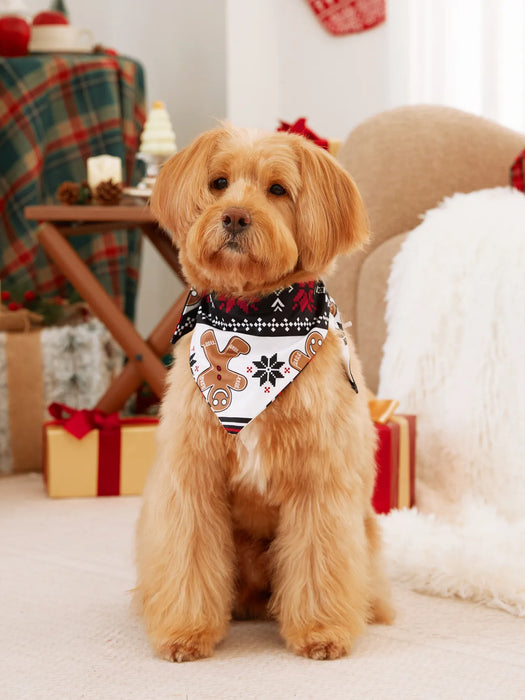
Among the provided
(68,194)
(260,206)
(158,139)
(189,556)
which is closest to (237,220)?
(260,206)

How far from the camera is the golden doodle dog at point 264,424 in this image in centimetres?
120

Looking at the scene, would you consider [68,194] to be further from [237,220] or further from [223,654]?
[223,654]

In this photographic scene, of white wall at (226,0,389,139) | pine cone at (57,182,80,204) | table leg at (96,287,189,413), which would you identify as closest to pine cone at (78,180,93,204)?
pine cone at (57,182,80,204)

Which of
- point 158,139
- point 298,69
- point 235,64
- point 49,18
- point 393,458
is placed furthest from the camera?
point 298,69

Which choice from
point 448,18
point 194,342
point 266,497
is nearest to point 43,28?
point 448,18

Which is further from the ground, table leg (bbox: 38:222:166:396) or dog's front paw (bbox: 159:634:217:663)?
table leg (bbox: 38:222:166:396)

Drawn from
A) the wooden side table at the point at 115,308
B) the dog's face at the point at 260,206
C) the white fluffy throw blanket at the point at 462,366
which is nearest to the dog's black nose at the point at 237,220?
the dog's face at the point at 260,206

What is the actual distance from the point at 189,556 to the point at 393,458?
0.75 meters

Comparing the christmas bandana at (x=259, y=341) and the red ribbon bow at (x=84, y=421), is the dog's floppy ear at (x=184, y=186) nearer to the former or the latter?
the christmas bandana at (x=259, y=341)

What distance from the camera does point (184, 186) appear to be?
1.21 metres

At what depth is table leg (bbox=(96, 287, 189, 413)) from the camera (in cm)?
235

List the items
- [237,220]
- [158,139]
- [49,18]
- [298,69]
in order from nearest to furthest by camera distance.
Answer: [237,220]
[158,139]
[49,18]
[298,69]

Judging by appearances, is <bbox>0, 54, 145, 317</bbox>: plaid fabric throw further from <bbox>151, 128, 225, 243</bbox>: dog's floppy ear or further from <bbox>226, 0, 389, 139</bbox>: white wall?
<bbox>151, 128, 225, 243</bbox>: dog's floppy ear

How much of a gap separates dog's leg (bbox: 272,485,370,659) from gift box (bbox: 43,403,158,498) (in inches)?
41.5
